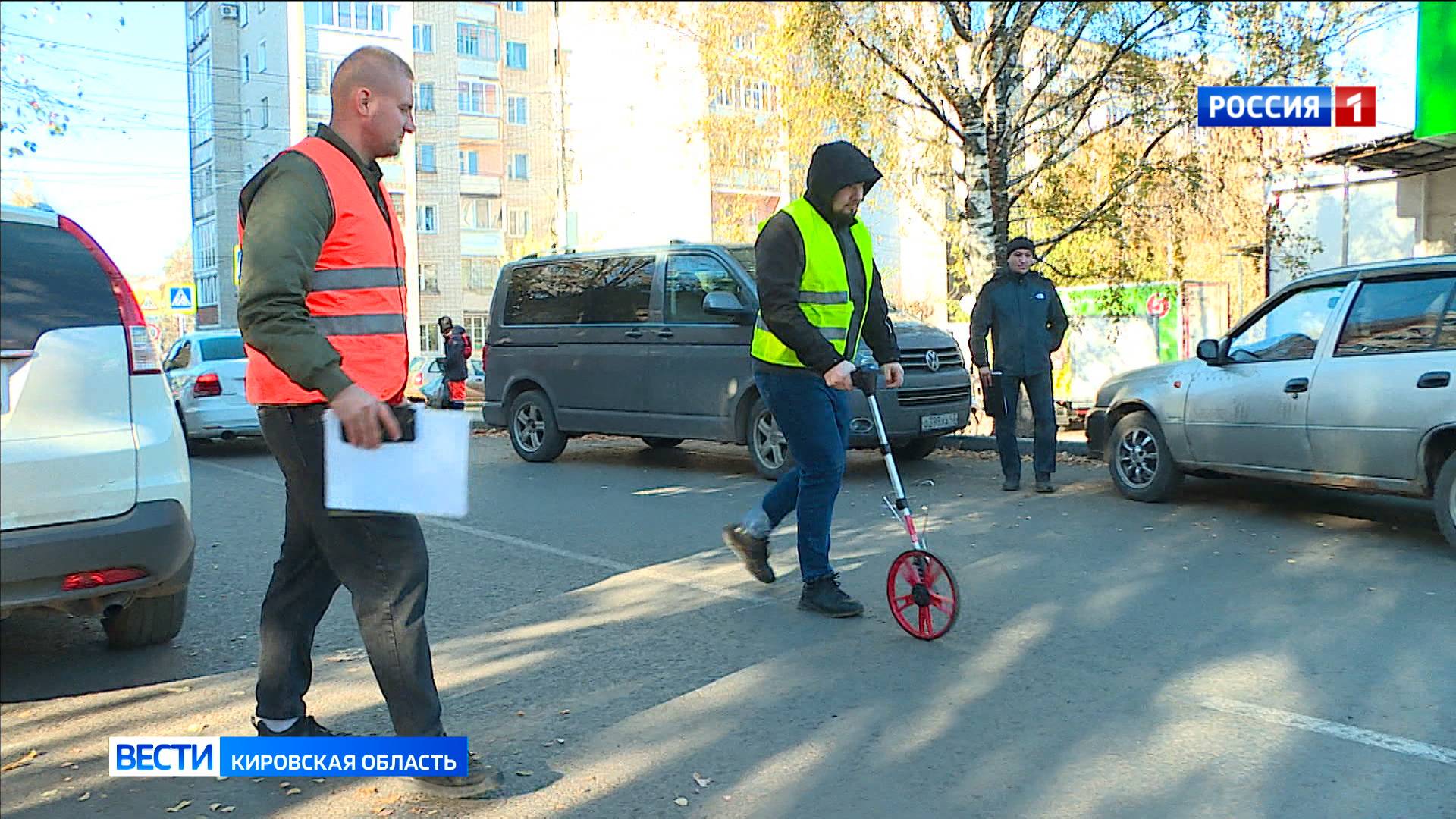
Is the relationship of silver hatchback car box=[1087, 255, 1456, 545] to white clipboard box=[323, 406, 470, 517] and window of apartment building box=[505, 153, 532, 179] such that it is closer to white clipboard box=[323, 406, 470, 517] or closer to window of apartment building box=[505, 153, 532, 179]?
white clipboard box=[323, 406, 470, 517]

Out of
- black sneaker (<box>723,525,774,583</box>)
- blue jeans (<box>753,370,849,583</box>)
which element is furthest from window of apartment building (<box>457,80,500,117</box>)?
blue jeans (<box>753,370,849,583</box>)

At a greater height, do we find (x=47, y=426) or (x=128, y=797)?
(x=47, y=426)

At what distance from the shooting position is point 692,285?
1088 centimetres

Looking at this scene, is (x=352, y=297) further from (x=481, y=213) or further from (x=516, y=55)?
(x=516, y=55)

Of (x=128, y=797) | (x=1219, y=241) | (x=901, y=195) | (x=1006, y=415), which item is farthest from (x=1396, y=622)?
(x=1219, y=241)

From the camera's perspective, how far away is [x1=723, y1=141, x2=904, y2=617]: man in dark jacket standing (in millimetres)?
5133

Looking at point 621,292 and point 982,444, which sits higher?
point 621,292

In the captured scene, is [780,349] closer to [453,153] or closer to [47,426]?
[47,426]

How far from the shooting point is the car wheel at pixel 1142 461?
8.60 meters

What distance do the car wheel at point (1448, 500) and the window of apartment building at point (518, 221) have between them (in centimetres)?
5101

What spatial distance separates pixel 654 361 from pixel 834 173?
19.9 feet

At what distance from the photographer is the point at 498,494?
10000 mm

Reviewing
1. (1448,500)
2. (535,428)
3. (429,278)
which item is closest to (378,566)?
(1448,500)

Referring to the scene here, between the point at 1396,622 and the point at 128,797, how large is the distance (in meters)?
5.10
